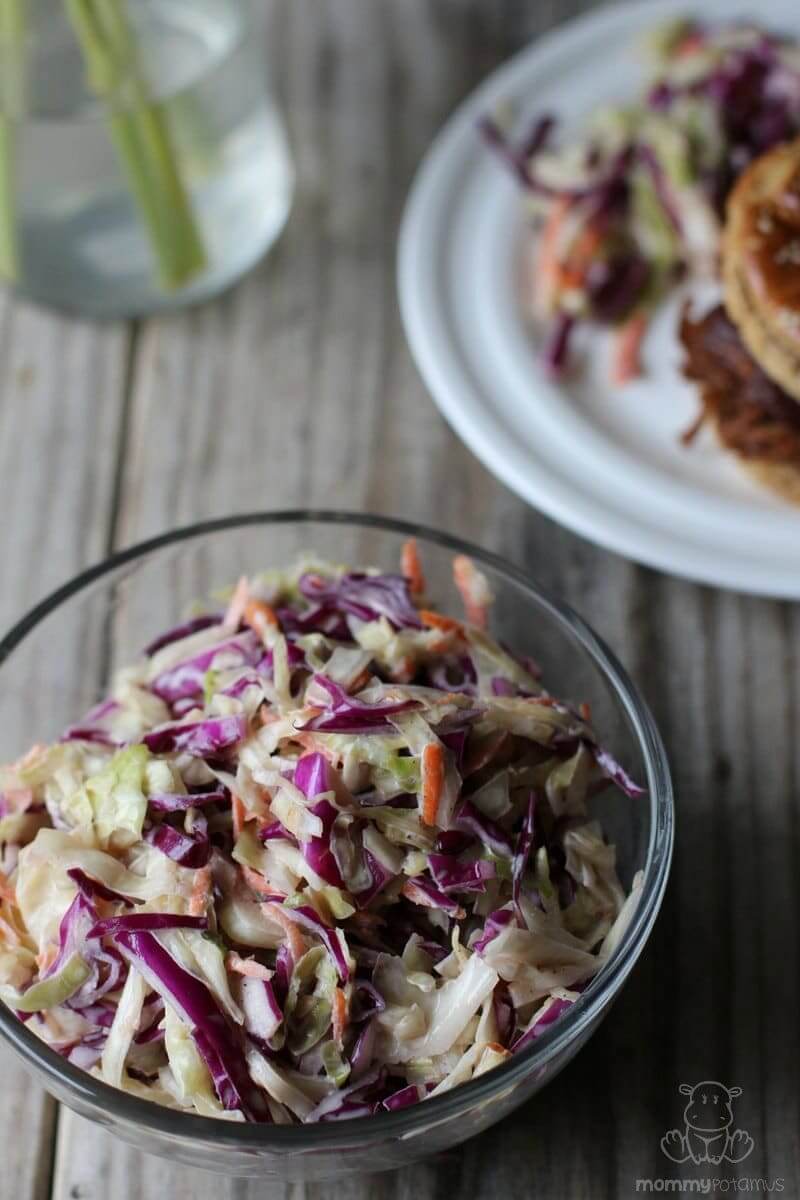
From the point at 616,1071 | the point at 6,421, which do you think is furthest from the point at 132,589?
the point at 616,1071

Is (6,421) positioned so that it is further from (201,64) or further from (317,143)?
(317,143)

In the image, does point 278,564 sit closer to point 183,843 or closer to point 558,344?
point 183,843

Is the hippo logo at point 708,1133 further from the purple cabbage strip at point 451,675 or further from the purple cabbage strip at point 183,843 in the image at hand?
the purple cabbage strip at point 183,843

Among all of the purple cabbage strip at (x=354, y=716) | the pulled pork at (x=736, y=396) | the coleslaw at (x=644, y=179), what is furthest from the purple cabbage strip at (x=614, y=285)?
the purple cabbage strip at (x=354, y=716)

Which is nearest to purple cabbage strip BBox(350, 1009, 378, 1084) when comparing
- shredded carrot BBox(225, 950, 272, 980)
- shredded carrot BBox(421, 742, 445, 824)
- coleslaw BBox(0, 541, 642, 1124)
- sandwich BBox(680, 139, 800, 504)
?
coleslaw BBox(0, 541, 642, 1124)

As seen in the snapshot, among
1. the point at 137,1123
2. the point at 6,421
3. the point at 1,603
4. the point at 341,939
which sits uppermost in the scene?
the point at 6,421

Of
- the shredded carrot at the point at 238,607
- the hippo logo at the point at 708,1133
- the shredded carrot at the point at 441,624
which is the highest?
the shredded carrot at the point at 238,607

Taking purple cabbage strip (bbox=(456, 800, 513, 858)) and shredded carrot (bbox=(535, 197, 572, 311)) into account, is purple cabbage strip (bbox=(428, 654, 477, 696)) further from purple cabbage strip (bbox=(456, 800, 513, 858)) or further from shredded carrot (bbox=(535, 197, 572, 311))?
shredded carrot (bbox=(535, 197, 572, 311))
